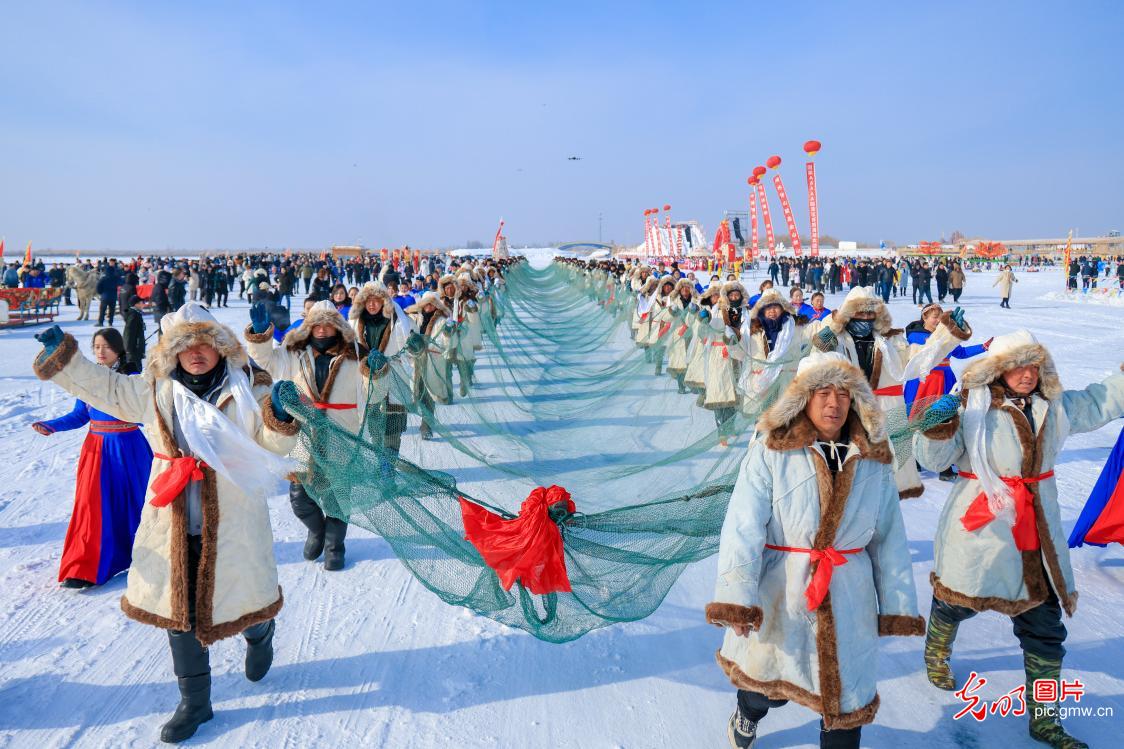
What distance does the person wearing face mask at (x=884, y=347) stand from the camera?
5125 millimetres

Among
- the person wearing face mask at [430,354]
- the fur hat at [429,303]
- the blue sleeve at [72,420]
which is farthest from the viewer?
the fur hat at [429,303]

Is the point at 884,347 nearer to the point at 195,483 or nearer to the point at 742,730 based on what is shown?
the point at 742,730

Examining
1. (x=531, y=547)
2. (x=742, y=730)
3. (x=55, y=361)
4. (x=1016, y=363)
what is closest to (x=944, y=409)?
(x=1016, y=363)

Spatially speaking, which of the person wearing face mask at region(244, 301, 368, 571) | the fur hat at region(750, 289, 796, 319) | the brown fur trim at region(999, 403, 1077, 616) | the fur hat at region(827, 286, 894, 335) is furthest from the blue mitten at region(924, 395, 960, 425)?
the fur hat at region(750, 289, 796, 319)

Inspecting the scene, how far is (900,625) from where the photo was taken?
2.43 meters

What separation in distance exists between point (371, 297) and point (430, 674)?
4.00 meters

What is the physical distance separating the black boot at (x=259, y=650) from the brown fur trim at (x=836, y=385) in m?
2.48

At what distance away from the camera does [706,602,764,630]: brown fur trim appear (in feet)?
7.96

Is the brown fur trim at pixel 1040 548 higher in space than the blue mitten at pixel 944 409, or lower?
lower

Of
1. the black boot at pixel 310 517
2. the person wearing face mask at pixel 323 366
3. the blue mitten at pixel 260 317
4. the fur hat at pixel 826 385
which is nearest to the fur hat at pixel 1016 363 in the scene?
the fur hat at pixel 826 385

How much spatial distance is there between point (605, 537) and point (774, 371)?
12.5 ft

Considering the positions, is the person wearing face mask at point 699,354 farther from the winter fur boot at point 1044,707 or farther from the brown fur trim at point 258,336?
the winter fur boot at point 1044,707

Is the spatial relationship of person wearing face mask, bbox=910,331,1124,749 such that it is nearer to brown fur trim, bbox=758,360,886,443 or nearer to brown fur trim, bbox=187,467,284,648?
brown fur trim, bbox=758,360,886,443

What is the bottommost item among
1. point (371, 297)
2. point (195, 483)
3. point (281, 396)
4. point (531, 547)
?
point (531, 547)
